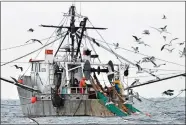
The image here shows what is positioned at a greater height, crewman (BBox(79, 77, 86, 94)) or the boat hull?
crewman (BBox(79, 77, 86, 94))

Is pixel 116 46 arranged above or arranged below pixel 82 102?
above

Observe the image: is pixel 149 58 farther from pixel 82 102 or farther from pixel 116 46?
pixel 82 102

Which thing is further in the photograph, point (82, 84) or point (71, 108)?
point (82, 84)

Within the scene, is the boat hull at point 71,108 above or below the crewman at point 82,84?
below

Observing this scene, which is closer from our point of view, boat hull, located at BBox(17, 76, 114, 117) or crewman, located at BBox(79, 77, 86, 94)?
boat hull, located at BBox(17, 76, 114, 117)

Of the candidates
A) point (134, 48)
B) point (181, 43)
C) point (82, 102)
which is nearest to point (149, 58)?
point (134, 48)

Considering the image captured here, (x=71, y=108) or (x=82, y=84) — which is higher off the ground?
(x=82, y=84)

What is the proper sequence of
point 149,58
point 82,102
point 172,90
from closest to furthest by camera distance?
point 82,102 → point 172,90 → point 149,58

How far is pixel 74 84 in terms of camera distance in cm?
4312

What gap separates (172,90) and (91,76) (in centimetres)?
601

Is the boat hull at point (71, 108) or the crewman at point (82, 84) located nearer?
the boat hull at point (71, 108)

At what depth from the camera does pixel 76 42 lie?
153 ft

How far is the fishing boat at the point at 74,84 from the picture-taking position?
40.0m

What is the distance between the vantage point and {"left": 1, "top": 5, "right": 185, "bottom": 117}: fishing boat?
131 ft
